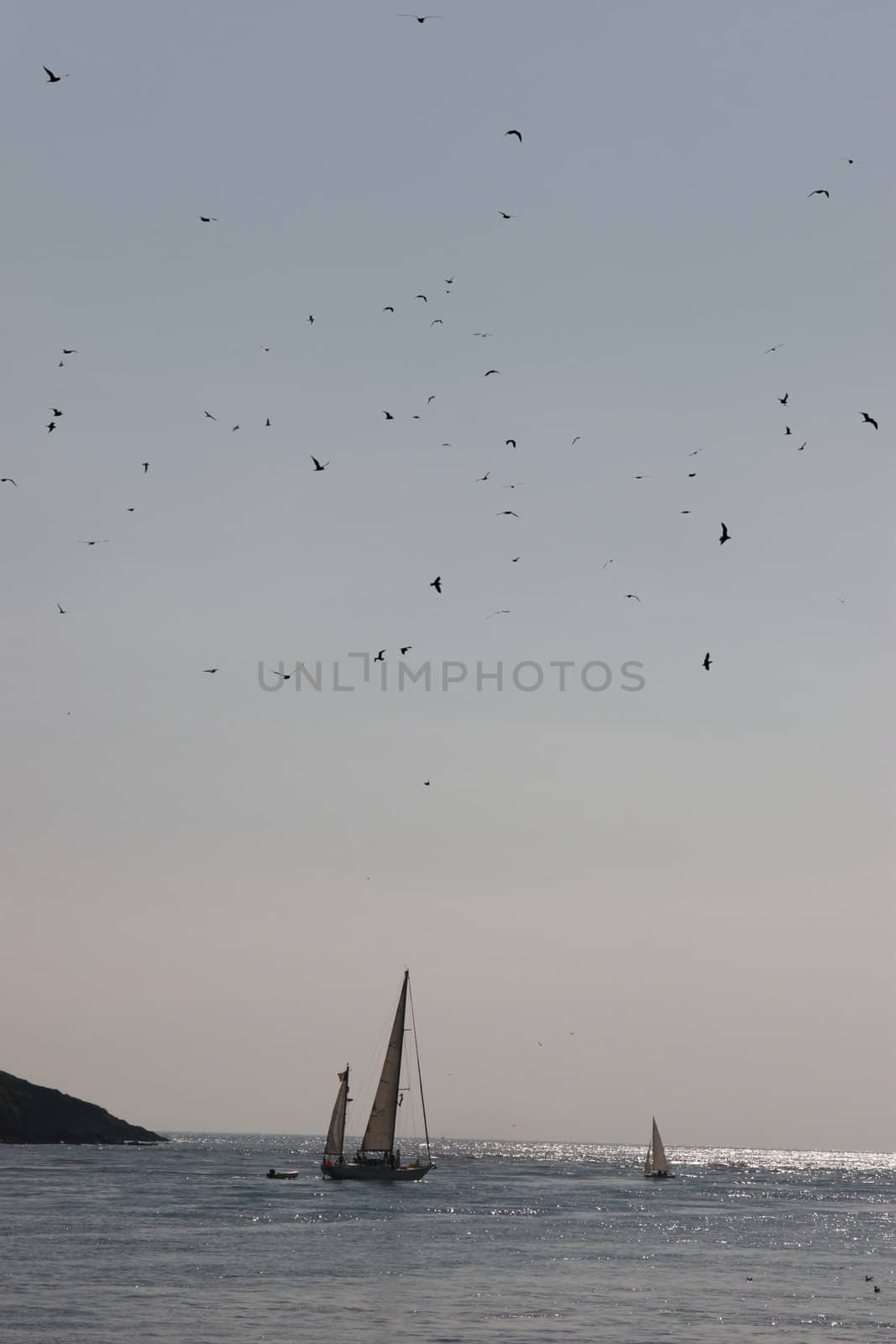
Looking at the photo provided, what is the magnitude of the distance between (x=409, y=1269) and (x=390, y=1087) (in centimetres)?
4063

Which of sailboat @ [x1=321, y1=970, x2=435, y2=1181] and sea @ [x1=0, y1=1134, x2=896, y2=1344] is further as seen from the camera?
sailboat @ [x1=321, y1=970, x2=435, y2=1181]

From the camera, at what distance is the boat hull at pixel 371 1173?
130m

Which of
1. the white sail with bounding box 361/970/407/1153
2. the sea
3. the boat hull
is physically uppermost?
the white sail with bounding box 361/970/407/1153

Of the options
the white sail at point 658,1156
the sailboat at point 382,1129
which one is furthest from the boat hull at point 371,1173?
the white sail at point 658,1156

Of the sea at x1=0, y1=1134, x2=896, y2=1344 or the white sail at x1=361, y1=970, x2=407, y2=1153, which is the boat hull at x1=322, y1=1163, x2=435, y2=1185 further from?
the white sail at x1=361, y1=970, x2=407, y2=1153

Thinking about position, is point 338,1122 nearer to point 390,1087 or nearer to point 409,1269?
point 390,1087

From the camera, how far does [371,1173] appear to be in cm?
13138

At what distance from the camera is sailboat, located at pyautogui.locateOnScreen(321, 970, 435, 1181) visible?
116 metres

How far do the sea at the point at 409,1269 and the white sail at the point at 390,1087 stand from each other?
5985mm

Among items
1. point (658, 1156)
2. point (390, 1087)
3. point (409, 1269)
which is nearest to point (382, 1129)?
point (390, 1087)

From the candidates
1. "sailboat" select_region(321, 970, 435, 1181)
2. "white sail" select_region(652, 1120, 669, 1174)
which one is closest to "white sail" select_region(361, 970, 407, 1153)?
"sailboat" select_region(321, 970, 435, 1181)

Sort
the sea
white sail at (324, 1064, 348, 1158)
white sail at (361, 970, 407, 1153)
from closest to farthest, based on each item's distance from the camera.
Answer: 1. the sea
2. white sail at (361, 970, 407, 1153)
3. white sail at (324, 1064, 348, 1158)

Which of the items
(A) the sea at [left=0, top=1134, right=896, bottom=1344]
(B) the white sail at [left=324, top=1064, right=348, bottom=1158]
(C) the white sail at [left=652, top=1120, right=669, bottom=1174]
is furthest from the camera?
(C) the white sail at [left=652, top=1120, right=669, bottom=1174]

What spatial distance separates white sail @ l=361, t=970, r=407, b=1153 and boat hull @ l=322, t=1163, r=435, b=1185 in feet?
27.9
